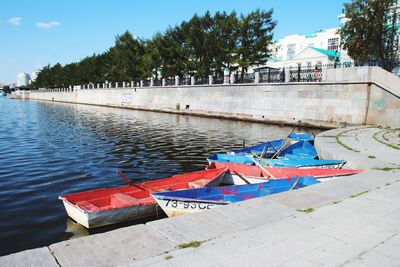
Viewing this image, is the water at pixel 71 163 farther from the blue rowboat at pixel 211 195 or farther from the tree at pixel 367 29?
the tree at pixel 367 29

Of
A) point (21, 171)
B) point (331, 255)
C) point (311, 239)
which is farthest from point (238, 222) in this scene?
point (21, 171)

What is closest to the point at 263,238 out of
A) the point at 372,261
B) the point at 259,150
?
the point at 372,261

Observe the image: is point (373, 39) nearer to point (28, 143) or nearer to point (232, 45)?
point (232, 45)

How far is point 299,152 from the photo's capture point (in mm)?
17219

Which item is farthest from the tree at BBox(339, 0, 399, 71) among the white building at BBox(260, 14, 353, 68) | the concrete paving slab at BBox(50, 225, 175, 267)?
the concrete paving slab at BBox(50, 225, 175, 267)

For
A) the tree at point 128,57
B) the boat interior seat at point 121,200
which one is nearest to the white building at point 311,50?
the tree at point 128,57

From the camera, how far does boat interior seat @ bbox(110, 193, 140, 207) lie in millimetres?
9328

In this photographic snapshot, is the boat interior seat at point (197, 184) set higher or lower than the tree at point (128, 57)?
lower

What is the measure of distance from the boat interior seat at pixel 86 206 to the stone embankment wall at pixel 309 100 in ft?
77.9

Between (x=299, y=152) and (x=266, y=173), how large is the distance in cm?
Result: 611

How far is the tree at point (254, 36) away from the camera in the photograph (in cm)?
4553

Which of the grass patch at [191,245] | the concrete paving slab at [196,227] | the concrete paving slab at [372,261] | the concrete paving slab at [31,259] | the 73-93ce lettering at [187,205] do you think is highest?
the concrete paving slab at [372,261]

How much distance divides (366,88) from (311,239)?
82.8 feet

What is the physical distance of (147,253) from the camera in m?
4.81
